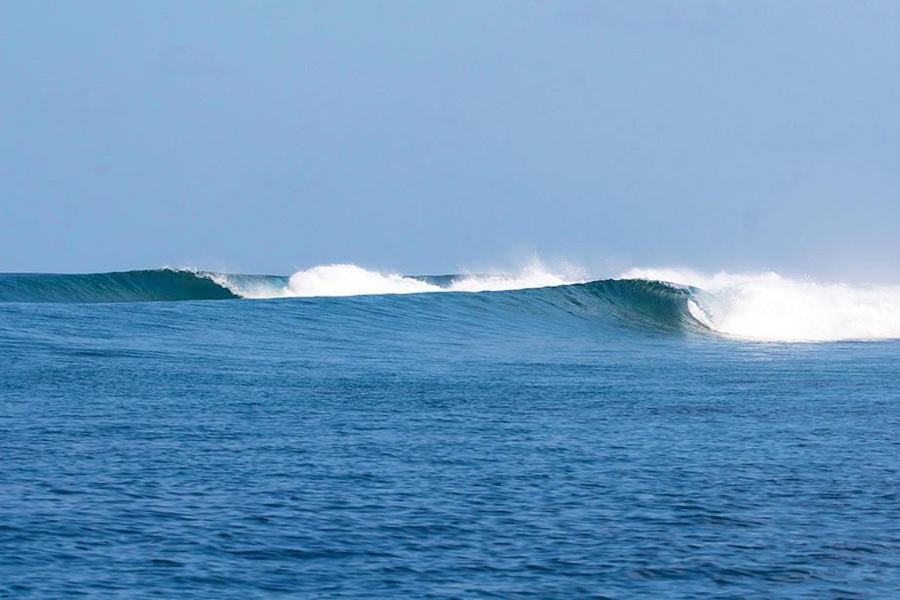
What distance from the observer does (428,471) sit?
444 inches

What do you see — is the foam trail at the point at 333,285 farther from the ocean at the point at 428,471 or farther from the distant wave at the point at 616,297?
the ocean at the point at 428,471

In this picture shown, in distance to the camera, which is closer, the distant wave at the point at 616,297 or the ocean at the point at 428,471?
the ocean at the point at 428,471

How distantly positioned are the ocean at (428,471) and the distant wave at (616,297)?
48.8 feet

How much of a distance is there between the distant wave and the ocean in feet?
48.8

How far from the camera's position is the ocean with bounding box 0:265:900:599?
7910mm

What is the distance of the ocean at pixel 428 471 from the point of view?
26.0ft

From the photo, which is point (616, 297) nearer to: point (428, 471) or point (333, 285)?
point (333, 285)

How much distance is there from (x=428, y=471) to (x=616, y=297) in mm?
33604

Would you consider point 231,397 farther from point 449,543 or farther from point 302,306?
point 302,306

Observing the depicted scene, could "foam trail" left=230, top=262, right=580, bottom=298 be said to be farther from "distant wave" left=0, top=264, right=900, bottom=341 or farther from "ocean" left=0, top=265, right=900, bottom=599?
"ocean" left=0, top=265, right=900, bottom=599

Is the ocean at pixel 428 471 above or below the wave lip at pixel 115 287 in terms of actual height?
below

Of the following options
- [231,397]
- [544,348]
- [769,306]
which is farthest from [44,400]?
[769,306]

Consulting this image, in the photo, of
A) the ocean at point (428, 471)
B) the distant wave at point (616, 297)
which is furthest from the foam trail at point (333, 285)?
the ocean at point (428, 471)

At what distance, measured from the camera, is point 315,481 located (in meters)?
10.7
